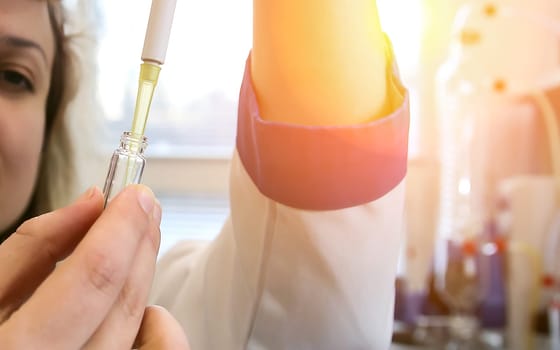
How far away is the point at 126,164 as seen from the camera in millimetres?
313

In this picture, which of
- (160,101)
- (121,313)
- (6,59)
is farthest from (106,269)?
(160,101)

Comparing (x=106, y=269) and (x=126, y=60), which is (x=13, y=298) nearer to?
(x=106, y=269)

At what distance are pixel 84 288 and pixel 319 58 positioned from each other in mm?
194

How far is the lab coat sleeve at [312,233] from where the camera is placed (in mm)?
341

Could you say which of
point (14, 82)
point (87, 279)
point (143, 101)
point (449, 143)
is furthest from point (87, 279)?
point (449, 143)

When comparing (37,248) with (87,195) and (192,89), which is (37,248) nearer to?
(87,195)

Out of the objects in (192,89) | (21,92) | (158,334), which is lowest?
(158,334)

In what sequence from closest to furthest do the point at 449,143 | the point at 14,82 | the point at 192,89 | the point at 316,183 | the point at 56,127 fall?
the point at 316,183, the point at 14,82, the point at 56,127, the point at 449,143, the point at 192,89

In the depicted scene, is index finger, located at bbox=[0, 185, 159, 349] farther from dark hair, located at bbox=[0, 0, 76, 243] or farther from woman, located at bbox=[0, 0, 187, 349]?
dark hair, located at bbox=[0, 0, 76, 243]

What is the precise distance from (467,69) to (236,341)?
88 cm

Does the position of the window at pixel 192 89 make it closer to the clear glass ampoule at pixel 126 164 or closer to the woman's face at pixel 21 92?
the woman's face at pixel 21 92

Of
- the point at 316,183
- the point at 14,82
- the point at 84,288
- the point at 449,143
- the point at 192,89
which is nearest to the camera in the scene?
the point at 84,288

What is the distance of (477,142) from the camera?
1081mm

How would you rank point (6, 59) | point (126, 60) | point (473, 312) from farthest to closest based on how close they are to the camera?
point (126, 60) → point (473, 312) → point (6, 59)
